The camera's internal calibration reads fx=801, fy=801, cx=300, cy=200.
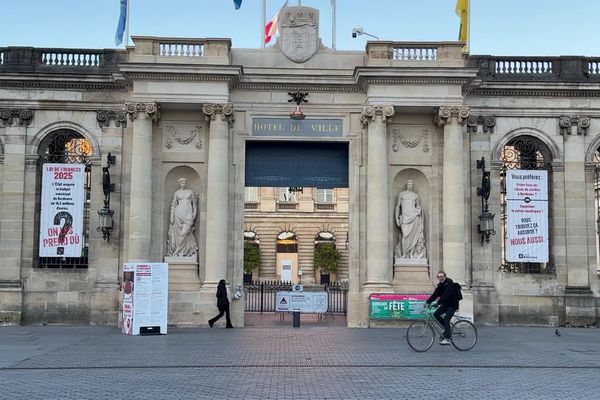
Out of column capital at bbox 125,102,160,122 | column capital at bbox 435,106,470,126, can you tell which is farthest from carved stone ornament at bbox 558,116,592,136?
column capital at bbox 125,102,160,122

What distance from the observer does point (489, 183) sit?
26781 millimetres

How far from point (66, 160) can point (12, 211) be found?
8.12ft

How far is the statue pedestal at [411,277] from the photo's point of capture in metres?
26.4

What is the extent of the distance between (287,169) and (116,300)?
7.19 meters

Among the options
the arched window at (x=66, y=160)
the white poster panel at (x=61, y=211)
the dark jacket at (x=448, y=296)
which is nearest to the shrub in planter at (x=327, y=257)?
the arched window at (x=66, y=160)

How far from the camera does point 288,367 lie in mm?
15352

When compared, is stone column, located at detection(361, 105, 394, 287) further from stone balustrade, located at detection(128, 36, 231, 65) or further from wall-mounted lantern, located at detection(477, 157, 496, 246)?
stone balustrade, located at detection(128, 36, 231, 65)

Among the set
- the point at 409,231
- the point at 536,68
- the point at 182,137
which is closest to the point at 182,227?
the point at 182,137

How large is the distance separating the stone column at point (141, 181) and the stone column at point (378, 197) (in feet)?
23.2

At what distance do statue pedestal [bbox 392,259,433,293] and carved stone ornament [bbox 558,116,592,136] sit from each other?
6.75 metres

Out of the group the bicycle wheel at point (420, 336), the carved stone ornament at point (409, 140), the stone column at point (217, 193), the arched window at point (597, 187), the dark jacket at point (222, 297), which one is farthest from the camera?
the arched window at point (597, 187)

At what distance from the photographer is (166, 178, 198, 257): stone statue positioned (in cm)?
2648

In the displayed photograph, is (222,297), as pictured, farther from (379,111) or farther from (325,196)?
(325,196)

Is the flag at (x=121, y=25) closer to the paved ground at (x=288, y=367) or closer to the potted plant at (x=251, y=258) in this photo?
the paved ground at (x=288, y=367)
